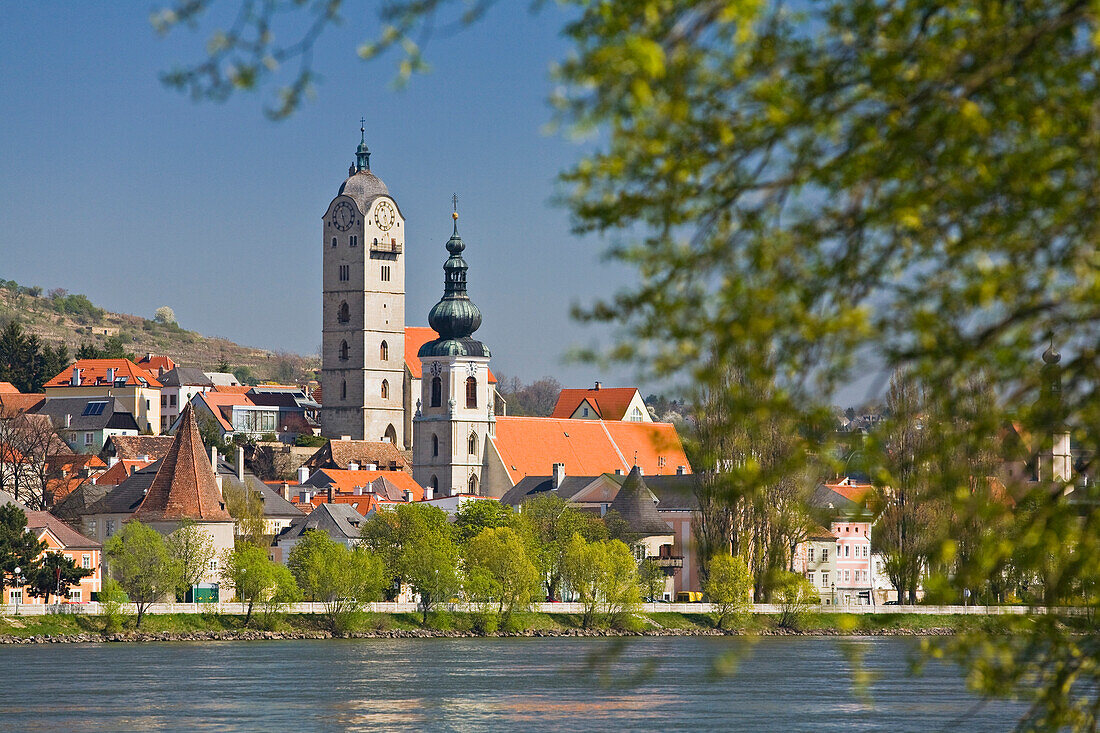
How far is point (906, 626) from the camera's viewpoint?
68250mm

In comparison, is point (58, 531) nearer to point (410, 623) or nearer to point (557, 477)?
point (410, 623)

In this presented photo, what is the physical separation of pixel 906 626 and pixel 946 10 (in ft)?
208

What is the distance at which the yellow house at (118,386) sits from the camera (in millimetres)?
118188

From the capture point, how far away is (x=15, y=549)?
57594mm

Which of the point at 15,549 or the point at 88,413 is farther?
the point at 88,413

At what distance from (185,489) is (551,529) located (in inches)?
613

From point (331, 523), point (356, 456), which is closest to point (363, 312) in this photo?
point (356, 456)

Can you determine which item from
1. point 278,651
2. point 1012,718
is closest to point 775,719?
point 1012,718

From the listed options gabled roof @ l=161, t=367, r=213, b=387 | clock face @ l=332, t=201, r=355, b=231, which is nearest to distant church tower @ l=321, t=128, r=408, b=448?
clock face @ l=332, t=201, r=355, b=231

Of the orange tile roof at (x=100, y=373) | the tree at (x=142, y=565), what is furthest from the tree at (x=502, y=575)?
the orange tile roof at (x=100, y=373)

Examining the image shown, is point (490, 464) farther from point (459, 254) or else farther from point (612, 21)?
point (612, 21)

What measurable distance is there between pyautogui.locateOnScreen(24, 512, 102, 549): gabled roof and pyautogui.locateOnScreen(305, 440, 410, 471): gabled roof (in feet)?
115

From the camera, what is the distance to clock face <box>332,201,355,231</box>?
11644cm

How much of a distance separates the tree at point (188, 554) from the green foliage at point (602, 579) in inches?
529
